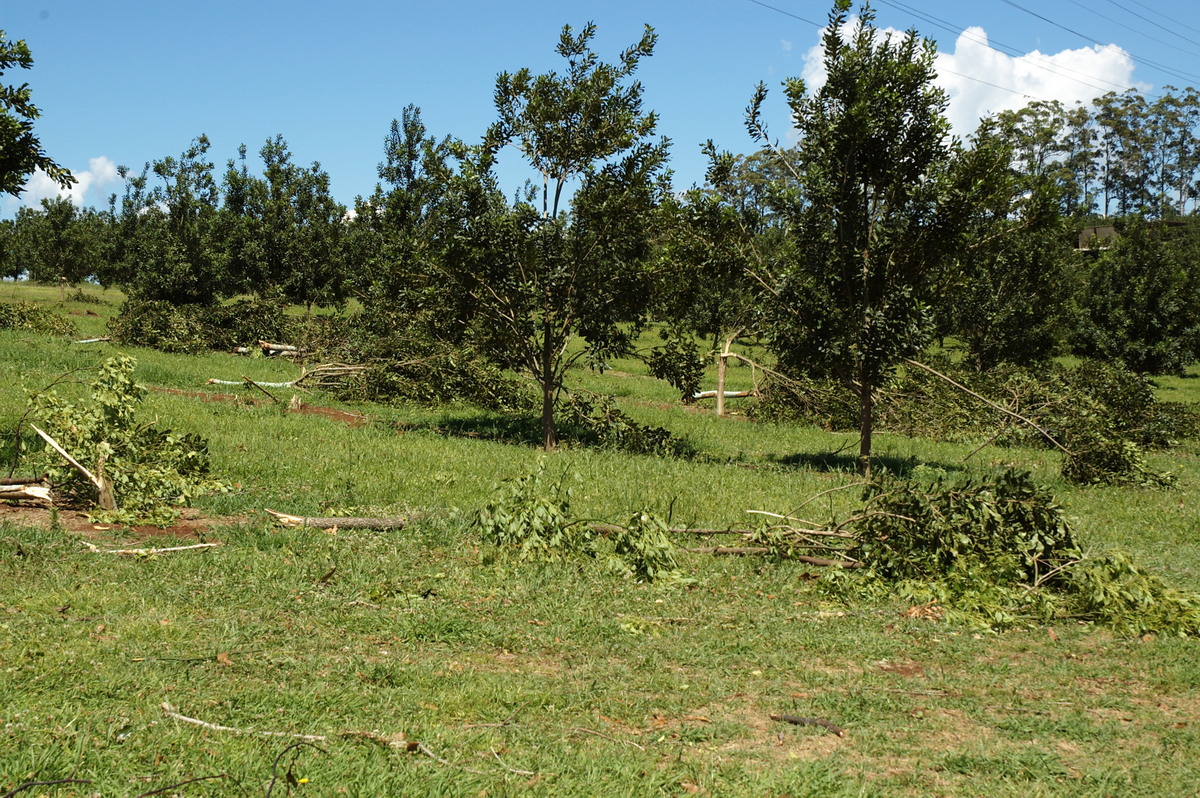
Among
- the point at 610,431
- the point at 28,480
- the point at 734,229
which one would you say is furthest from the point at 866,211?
the point at 28,480

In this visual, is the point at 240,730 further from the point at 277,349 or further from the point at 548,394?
the point at 277,349

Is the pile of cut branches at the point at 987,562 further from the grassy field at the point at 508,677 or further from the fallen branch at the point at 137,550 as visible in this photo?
the fallen branch at the point at 137,550

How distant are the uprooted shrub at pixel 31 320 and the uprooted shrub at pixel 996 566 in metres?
26.7

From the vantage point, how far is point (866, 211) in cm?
1484

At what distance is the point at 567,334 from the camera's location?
16.0 meters

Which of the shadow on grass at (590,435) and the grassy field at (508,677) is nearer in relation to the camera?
the grassy field at (508,677)

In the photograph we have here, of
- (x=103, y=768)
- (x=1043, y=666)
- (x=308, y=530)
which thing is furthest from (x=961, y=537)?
(x=103, y=768)

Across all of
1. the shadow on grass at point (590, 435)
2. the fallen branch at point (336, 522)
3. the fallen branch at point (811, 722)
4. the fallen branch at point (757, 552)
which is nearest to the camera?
the fallen branch at point (811, 722)

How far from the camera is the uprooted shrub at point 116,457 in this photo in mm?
9078

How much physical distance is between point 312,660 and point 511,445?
982 centimetres

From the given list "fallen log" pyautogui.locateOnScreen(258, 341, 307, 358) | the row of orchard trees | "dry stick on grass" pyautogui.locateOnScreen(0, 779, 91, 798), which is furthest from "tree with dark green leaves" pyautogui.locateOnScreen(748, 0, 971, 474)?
"fallen log" pyautogui.locateOnScreen(258, 341, 307, 358)

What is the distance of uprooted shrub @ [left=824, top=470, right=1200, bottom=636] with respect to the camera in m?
7.28

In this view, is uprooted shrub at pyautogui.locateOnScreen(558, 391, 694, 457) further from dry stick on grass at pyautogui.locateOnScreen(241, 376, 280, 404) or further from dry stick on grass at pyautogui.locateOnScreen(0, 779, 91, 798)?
dry stick on grass at pyautogui.locateOnScreen(0, 779, 91, 798)

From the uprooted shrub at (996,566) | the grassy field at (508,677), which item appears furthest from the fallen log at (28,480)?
the uprooted shrub at (996,566)
